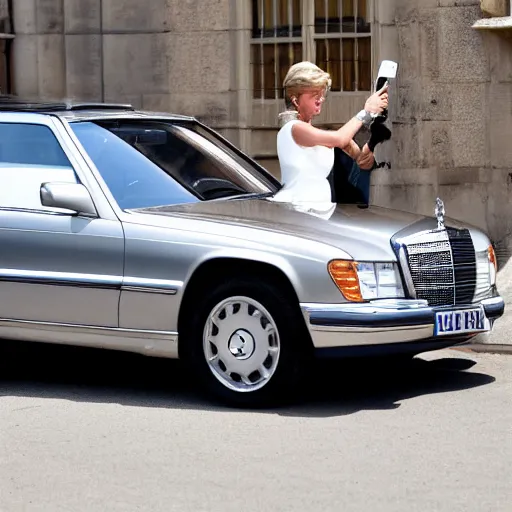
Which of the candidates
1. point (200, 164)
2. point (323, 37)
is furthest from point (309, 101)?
point (323, 37)

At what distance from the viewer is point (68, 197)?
9117 mm

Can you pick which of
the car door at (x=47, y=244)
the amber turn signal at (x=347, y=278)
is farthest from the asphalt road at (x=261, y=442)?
the amber turn signal at (x=347, y=278)

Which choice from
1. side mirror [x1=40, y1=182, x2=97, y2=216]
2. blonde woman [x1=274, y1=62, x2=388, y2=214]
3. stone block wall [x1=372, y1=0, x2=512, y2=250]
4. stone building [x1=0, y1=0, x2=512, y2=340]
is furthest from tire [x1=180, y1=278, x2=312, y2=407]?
stone block wall [x1=372, y1=0, x2=512, y2=250]

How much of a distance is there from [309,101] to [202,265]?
1628mm

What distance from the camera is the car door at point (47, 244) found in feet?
29.8

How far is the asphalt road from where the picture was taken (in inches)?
261

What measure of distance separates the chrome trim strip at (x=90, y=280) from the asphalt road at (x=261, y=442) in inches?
25.5

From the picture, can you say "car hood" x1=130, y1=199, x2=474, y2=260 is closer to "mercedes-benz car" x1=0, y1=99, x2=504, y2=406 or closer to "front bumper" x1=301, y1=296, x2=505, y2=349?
"mercedes-benz car" x1=0, y1=99, x2=504, y2=406

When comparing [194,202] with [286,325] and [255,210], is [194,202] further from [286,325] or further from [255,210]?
[286,325]

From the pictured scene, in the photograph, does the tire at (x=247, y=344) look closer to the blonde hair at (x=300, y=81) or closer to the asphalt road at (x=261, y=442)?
the asphalt road at (x=261, y=442)

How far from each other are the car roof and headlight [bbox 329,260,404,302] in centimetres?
207

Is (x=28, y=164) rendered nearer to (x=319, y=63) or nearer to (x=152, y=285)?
(x=152, y=285)

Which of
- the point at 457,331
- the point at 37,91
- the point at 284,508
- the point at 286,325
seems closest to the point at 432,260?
the point at 457,331

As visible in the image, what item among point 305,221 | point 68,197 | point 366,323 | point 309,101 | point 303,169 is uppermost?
point 309,101
